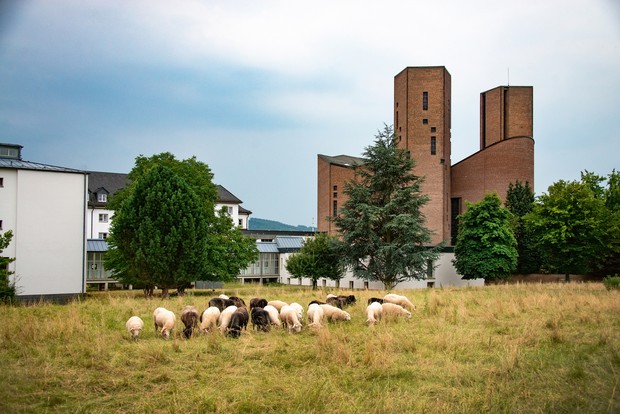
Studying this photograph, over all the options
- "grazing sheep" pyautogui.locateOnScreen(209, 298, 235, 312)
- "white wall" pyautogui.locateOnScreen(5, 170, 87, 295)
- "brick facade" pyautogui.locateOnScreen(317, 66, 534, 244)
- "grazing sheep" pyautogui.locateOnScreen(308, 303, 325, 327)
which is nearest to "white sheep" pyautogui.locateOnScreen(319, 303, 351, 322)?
"grazing sheep" pyautogui.locateOnScreen(308, 303, 325, 327)

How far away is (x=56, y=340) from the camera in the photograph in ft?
40.0

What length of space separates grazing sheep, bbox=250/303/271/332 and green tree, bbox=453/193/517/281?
3799 cm

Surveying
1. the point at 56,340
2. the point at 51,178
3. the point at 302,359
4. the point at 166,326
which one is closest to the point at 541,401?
the point at 302,359

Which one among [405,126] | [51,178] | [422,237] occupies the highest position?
[405,126]

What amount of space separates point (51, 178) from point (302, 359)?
30.9 m

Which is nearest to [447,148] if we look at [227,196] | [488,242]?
[488,242]

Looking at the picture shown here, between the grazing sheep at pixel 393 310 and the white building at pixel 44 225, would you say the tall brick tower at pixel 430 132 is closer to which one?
the white building at pixel 44 225

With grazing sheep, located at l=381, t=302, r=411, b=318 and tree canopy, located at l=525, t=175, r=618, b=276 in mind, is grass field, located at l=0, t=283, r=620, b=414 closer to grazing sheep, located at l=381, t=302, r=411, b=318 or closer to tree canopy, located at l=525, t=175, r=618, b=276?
grazing sheep, located at l=381, t=302, r=411, b=318

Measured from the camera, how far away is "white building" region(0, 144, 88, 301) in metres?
34.3

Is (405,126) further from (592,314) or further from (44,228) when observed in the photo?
(592,314)

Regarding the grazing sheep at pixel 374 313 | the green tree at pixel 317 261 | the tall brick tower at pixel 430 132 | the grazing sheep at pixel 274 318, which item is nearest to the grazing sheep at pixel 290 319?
the grazing sheep at pixel 274 318

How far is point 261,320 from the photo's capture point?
14.1 metres

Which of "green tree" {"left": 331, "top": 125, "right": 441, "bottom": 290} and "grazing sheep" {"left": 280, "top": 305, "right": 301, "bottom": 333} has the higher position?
"green tree" {"left": 331, "top": 125, "right": 441, "bottom": 290}

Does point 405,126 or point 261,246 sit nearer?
point 405,126
